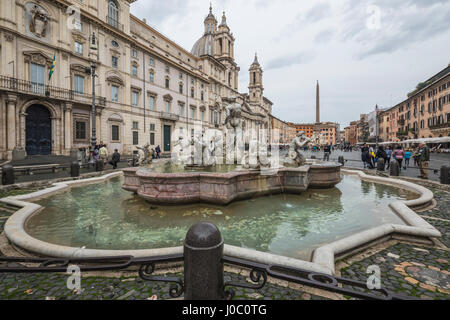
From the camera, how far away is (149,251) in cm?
270

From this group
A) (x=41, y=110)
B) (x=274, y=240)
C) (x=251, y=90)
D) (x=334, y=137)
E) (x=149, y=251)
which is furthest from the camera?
(x=334, y=137)

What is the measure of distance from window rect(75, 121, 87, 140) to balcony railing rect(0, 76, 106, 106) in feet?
7.27

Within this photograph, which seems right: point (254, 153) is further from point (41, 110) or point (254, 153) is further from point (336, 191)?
point (41, 110)

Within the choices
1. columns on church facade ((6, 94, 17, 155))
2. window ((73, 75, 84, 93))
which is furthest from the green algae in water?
window ((73, 75, 84, 93))

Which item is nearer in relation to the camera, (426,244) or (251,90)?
(426,244)

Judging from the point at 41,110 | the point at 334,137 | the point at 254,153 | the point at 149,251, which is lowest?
the point at 149,251

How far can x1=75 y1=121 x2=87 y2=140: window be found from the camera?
21.5 meters

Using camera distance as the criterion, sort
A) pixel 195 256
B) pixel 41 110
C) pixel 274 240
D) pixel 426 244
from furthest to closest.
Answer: pixel 41 110
pixel 274 240
pixel 426 244
pixel 195 256

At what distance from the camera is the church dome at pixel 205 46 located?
53531mm

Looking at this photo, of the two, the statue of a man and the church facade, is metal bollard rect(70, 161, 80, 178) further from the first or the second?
the statue of a man

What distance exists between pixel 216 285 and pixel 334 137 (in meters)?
160

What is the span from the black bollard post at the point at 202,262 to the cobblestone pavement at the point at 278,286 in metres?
0.57

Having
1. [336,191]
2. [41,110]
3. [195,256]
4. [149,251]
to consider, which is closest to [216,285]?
[195,256]
